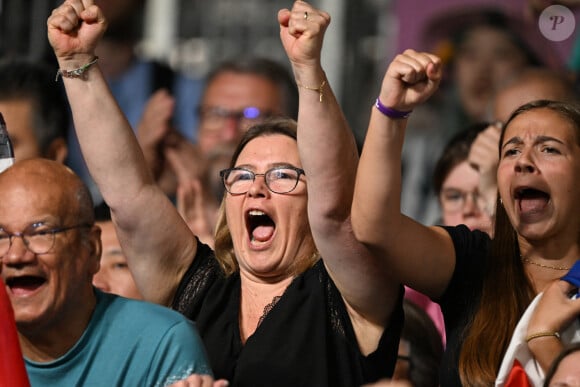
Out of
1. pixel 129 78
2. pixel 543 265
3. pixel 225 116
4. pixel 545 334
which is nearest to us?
pixel 545 334

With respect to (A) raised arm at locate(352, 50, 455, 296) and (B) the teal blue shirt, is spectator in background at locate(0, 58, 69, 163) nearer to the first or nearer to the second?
(B) the teal blue shirt

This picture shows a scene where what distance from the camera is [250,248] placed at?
16.4ft

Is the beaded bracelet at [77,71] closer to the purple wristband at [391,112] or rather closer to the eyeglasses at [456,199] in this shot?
the purple wristband at [391,112]

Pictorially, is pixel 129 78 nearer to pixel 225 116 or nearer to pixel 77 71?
pixel 225 116

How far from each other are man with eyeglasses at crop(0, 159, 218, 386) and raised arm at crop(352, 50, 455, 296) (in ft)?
1.87

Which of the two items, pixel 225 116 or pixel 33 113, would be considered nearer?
pixel 33 113

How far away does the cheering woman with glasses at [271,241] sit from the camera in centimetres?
458

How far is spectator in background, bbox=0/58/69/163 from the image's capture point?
640 cm

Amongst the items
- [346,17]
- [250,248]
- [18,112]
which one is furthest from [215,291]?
[346,17]

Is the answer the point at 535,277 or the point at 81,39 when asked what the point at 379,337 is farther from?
Answer: the point at 81,39

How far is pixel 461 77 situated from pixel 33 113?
7.87ft

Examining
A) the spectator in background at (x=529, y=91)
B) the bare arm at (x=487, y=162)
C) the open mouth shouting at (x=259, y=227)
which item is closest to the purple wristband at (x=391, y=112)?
the open mouth shouting at (x=259, y=227)

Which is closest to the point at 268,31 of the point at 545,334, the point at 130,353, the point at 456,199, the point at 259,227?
the point at 456,199

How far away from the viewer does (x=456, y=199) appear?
6.17 meters
